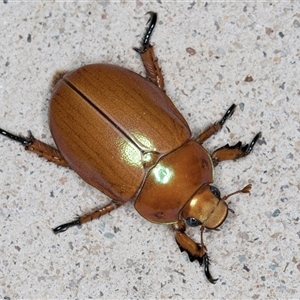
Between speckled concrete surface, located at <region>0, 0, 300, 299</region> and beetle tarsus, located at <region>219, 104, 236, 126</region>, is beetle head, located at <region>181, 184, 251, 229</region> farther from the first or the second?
beetle tarsus, located at <region>219, 104, 236, 126</region>

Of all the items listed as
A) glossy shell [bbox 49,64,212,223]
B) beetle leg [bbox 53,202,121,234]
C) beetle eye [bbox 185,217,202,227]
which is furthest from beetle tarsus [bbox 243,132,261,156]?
beetle leg [bbox 53,202,121,234]

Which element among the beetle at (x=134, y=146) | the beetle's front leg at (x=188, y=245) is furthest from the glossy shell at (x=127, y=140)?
the beetle's front leg at (x=188, y=245)

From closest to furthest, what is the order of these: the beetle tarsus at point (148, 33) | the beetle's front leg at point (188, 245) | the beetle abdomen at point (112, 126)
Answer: the beetle abdomen at point (112, 126) < the beetle's front leg at point (188, 245) < the beetle tarsus at point (148, 33)

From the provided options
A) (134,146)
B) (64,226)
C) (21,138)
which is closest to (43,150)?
(21,138)

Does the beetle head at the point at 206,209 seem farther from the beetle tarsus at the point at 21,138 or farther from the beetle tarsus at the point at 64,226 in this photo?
the beetle tarsus at the point at 21,138

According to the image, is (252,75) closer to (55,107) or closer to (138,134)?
(138,134)
